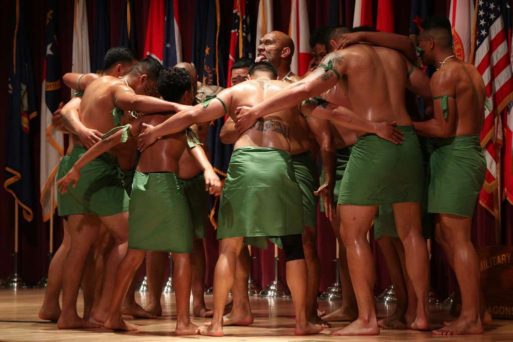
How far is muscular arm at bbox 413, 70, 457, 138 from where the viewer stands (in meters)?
4.86

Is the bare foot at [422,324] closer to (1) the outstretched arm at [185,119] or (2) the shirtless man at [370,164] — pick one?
(2) the shirtless man at [370,164]

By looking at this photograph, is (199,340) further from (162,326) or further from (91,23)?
(91,23)

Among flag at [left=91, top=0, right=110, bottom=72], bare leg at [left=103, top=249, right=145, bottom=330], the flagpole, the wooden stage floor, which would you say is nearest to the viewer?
the wooden stage floor

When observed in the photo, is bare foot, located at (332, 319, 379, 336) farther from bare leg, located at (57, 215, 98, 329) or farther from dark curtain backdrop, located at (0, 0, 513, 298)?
dark curtain backdrop, located at (0, 0, 513, 298)

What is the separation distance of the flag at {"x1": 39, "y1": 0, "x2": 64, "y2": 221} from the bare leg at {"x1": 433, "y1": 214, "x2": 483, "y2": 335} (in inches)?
211

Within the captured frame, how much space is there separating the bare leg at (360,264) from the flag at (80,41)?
5.06m

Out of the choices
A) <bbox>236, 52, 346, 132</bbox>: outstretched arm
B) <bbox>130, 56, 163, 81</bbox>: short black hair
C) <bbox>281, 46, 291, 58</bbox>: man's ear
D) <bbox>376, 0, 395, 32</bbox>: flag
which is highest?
<bbox>376, 0, 395, 32</bbox>: flag

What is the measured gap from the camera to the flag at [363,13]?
7316 millimetres

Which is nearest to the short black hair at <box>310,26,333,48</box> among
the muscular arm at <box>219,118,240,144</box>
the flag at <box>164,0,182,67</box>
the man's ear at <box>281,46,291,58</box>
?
the man's ear at <box>281,46,291,58</box>

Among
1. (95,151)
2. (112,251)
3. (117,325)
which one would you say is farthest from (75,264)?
(95,151)

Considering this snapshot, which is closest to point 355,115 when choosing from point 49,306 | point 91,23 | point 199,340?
point 199,340

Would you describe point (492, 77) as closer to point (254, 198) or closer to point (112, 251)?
point (254, 198)

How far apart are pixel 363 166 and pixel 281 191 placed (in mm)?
474

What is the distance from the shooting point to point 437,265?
707 cm
